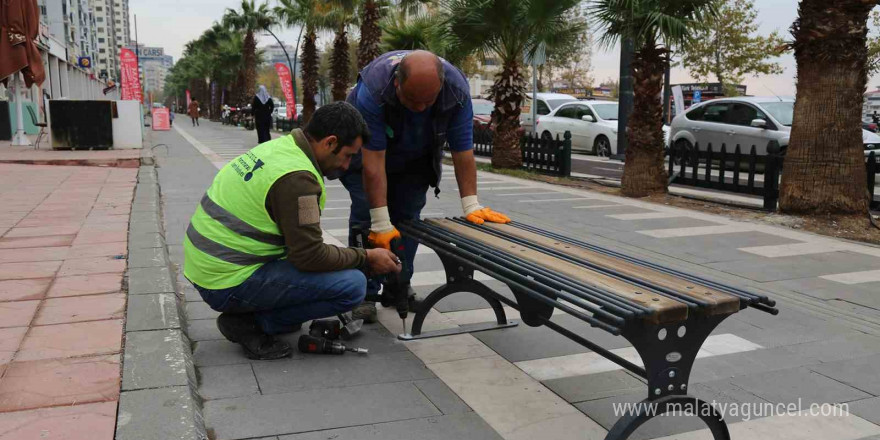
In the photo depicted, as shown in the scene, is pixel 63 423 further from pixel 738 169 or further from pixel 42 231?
pixel 738 169

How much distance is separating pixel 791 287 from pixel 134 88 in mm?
29129

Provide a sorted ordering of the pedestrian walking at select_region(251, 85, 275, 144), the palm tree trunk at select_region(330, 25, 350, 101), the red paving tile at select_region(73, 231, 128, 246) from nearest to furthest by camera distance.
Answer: the red paving tile at select_region(73, 231, 128, 246), the pedestrian walking at select_region(251, 85, 275, 144), the palm tree trunk at select_region(330, 25, 350, 101)

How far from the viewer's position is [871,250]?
6832 mm

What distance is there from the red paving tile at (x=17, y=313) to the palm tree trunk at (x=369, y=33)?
63.1ft

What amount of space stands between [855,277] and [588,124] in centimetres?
1361

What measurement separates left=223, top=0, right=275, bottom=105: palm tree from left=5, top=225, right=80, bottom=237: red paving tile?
4339 cm

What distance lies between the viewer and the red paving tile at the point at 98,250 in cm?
553

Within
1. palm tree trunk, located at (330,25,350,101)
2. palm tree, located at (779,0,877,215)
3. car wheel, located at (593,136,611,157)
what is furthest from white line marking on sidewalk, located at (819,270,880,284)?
palm tree trunk, located at (330,25,350,101)

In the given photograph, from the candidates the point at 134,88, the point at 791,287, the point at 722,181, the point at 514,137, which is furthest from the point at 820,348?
the point at 134,88

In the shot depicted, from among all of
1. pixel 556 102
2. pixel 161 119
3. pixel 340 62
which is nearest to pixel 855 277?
pixel 556 102

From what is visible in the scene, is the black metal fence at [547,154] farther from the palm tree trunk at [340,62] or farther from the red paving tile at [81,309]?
the palm tree trunk at [340,62]

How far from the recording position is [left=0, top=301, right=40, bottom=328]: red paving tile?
3.89 metres

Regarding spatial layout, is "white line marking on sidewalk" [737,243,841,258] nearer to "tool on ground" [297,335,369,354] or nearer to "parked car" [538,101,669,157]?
"tool on ground" [297,335,369,354]

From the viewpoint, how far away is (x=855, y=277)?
18.8ft
